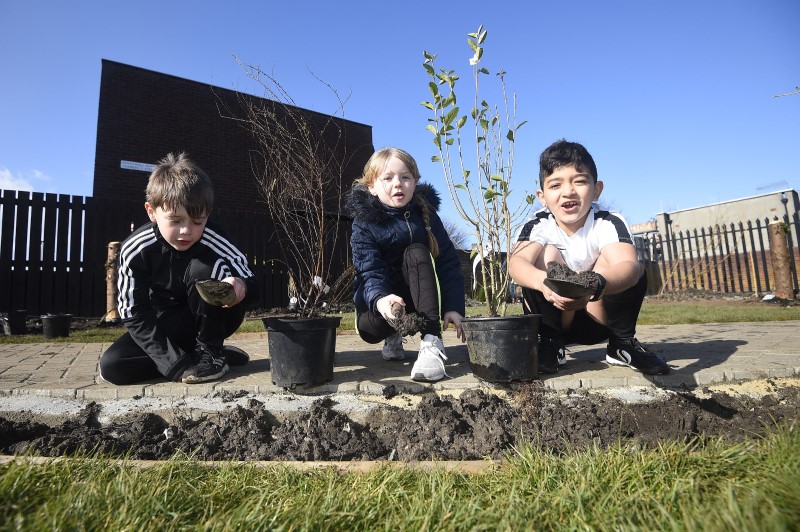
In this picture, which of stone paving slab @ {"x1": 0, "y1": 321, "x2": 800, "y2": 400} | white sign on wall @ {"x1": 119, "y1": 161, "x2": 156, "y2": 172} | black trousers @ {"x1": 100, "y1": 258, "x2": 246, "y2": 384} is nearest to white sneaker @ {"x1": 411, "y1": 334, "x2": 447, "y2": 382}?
stone paving slab @ {"x1": 0, "y1": 321, "x2": 800, "y2": 400}

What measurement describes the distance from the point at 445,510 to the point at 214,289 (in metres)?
1.53

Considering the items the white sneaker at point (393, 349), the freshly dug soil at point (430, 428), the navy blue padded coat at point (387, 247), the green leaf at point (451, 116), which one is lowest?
the freshly dug soil at point (430, 428)

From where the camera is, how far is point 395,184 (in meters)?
2.70

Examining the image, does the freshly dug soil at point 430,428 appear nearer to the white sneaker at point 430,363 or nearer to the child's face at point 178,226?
the white sneaker at point 430,363

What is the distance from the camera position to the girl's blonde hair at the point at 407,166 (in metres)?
2.73

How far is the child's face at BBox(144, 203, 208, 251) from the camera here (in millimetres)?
2393

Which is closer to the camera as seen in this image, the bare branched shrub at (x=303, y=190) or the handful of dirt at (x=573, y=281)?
the handful of dirt at (x=573, y=281)

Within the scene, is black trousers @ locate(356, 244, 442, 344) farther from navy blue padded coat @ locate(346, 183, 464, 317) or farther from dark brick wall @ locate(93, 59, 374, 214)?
dark brick wall @ locate(93, 59, 374, 214)

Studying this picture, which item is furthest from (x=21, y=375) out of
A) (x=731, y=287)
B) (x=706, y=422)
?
(x=731, y=287)

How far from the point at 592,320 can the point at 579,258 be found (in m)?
0.38

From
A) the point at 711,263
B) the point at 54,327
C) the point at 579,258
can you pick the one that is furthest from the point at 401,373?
the point at 711,263

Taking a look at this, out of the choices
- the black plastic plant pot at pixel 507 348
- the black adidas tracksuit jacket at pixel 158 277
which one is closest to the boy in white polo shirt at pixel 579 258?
the black plastic plant pot at pixel 507 348

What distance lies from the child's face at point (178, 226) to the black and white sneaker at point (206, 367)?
596 mm

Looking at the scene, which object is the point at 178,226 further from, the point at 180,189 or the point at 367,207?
the point at 367,207
